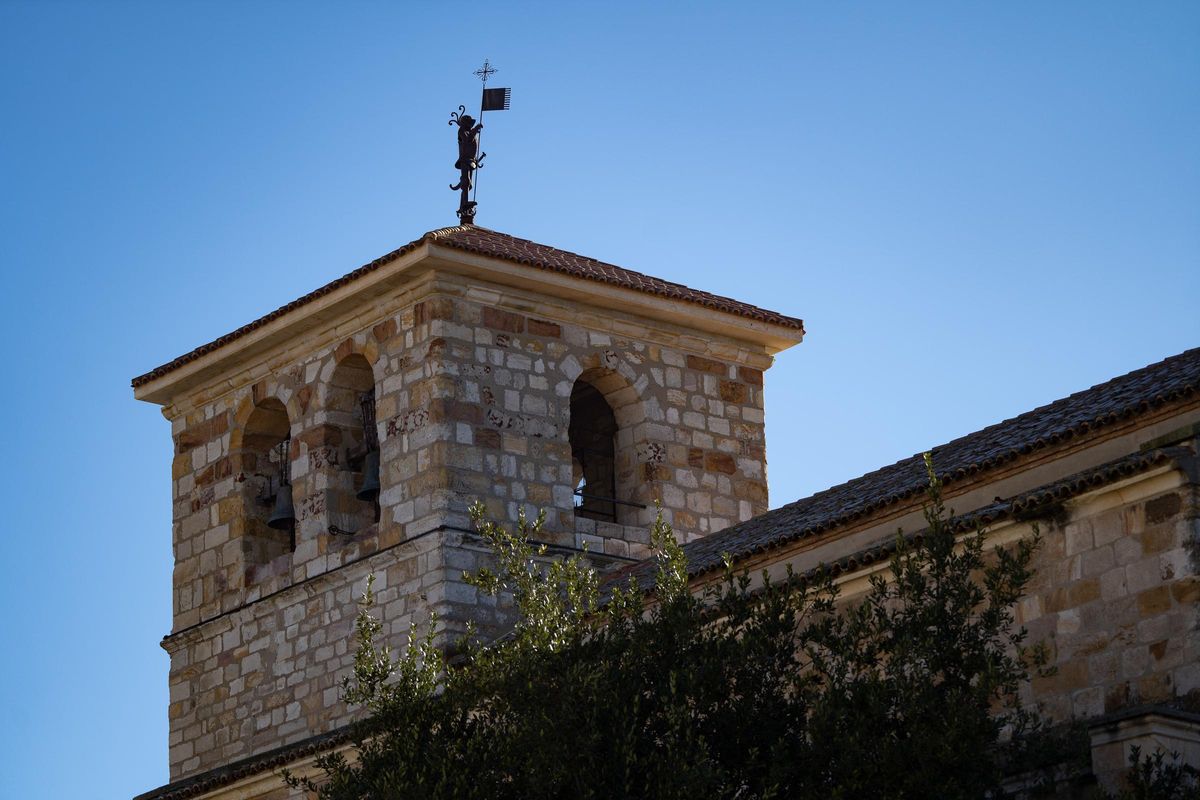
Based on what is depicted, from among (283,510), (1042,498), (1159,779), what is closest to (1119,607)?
(1042,498)

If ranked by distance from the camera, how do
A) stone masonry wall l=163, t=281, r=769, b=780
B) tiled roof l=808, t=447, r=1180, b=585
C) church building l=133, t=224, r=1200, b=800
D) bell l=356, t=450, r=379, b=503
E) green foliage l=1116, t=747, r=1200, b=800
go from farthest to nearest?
bell l=356, t=450, r=379, b=503 < stone masonry wall l=163, t=281, r=769, b=780 < church building l=133, t=224, r=1200, b=800 < tiled roof l=808, t=447, r=1180, b=585 < green foliage l=1116, t=747, r=1200, b=800

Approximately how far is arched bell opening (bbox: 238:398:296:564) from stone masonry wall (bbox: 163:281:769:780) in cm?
3

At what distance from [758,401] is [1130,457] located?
9.44 m

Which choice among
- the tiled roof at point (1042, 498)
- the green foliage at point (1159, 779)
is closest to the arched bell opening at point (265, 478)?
the tiled roof at point (1042, 498)

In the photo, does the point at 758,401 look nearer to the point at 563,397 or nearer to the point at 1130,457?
the point at 563,397

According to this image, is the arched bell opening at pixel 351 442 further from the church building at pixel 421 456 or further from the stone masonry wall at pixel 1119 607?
the stone masonry wall at pixel 1119 607

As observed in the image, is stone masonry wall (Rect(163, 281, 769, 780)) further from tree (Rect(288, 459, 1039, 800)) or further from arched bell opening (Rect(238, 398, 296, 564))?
tree (Rect(288, 459, 1039, 800))

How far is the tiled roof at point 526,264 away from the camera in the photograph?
21.0 m

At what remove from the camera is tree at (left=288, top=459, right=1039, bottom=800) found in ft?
39.0

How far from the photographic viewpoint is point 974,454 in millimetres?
16250

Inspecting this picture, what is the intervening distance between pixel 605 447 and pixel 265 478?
3158 mm

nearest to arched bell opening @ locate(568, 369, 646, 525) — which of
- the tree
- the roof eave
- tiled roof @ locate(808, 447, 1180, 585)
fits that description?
the roof eave

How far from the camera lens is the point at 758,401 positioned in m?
23.1

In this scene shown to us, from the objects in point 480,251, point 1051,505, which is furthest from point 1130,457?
point 480,251
